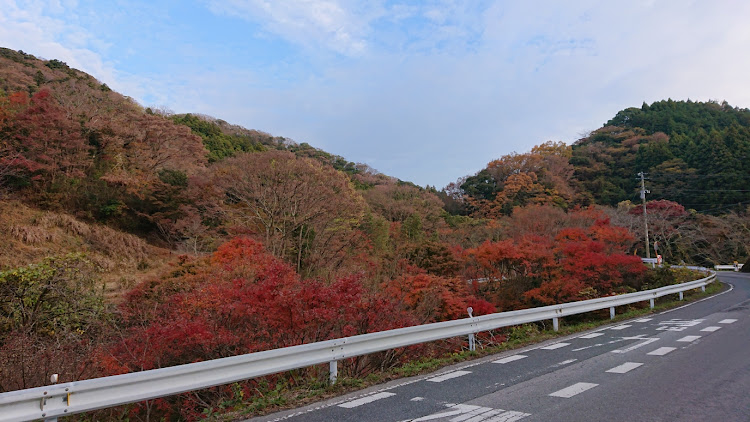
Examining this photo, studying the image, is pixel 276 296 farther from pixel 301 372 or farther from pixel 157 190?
pixel 157 190

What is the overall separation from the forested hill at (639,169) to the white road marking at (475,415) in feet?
142

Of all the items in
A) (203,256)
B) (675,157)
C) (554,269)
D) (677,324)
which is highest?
(675,157)

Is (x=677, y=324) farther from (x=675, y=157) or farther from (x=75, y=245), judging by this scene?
(x=675, y=157)

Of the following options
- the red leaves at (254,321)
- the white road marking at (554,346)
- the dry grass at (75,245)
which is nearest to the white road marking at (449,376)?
the red leaves at (254,321)

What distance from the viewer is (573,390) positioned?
16.4ft

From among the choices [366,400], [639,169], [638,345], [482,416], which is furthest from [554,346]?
[639,169]

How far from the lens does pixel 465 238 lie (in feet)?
116

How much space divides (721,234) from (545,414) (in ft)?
170

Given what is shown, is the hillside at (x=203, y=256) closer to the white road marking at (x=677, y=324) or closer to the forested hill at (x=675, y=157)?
the white road marking at (x=677, y=324)

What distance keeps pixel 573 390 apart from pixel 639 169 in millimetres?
61234

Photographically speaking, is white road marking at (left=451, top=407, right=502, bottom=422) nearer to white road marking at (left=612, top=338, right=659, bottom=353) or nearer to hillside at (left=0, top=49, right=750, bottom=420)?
hillside at (left=0, top=49, right=750, bottom=420)

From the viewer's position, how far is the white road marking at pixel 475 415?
4.08 metres

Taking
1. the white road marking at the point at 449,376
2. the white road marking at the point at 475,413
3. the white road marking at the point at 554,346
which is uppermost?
the white road marking at the point at 475,413

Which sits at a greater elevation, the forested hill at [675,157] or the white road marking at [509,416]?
the forested hill at [675,157]
